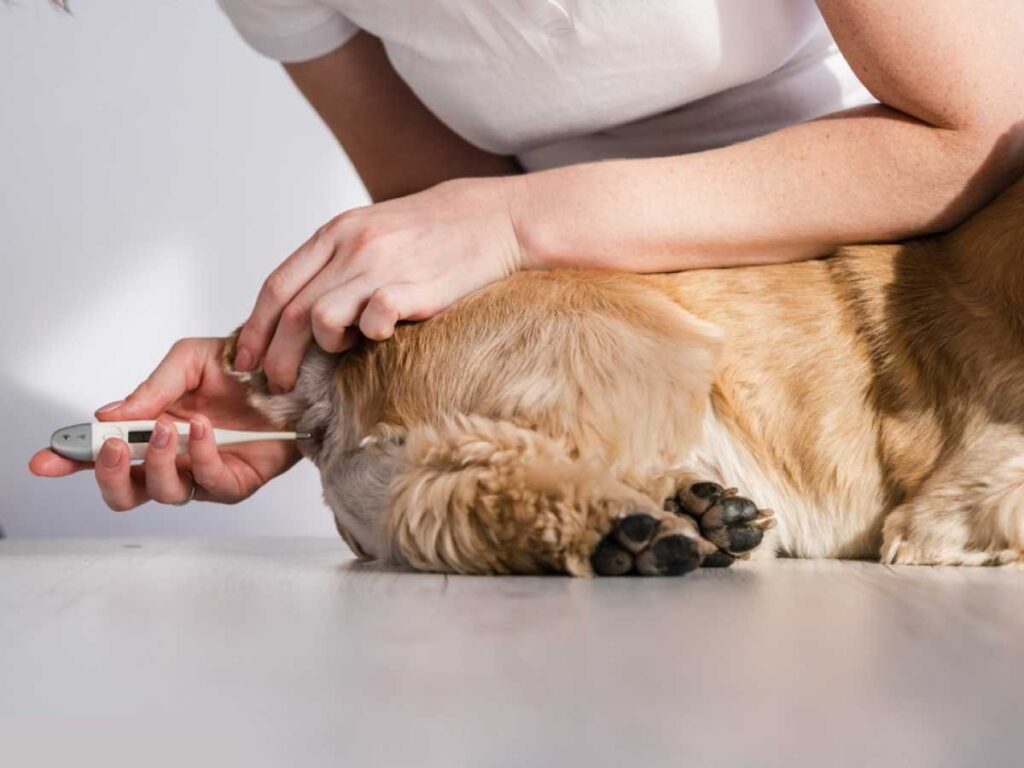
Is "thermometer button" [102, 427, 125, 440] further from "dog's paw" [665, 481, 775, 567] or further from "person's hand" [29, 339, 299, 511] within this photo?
"dog's paw" [665, 481, 775, 567]

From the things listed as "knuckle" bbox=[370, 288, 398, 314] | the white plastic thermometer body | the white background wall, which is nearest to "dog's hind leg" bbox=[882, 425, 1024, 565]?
"knuckle" bbox=[370, 288, 398, 314]

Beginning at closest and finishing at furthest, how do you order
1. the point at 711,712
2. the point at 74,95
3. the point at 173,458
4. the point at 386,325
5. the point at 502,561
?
the point at 711,712 < the point at 502,561 < the point at 386,325 < the point at 173,458 < the point at 74,95

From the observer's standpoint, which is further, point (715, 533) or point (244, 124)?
point (244, 124)

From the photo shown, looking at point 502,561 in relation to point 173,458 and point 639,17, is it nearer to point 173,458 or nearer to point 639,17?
point 173,458

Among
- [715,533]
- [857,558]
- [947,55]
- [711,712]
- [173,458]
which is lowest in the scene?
[857,558]

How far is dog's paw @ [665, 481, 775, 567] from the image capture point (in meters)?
1.32

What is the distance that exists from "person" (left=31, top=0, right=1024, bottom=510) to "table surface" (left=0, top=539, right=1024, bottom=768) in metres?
0.38

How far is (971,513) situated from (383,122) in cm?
122

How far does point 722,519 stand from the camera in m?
1.33

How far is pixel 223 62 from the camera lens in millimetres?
2986

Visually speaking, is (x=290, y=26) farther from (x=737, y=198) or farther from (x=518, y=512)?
(x=518, y=512)

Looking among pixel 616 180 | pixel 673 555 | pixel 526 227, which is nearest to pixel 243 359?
pixel 526 227

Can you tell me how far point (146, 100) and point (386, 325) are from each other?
1758 millimetres

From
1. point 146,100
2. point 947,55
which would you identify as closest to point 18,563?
point 947,55
